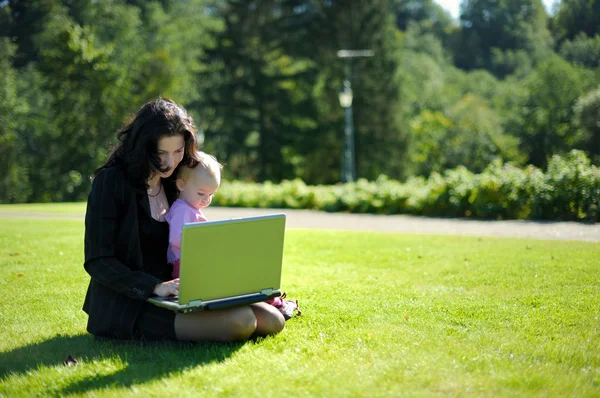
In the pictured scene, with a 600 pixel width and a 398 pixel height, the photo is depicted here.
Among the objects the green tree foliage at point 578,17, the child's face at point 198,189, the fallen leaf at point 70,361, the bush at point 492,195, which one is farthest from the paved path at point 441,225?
the fallen leaf at point 70,361

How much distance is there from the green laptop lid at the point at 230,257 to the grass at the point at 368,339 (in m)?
0.40

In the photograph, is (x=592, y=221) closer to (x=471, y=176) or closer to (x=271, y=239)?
(x=471, y=176)

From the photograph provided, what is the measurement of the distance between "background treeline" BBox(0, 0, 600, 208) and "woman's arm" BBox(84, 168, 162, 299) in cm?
2192

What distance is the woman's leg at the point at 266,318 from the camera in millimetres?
4398

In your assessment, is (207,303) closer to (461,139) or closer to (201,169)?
(201,169)

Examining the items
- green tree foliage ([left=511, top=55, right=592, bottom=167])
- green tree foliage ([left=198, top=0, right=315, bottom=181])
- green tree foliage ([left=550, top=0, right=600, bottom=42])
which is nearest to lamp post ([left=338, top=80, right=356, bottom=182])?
green tree foliage ([left=198, top=0, right=315, bottom=181])

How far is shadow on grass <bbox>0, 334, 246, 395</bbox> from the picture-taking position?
3.63 metres

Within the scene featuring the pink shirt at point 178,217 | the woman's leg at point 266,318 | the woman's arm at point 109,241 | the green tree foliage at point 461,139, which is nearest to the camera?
the woman's arm at point 109,241

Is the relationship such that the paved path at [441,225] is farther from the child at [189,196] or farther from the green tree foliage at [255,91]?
the green tree foliage at [255,91]

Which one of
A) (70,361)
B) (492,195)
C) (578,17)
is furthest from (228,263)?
(578,17)

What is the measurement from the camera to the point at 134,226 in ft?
13.6

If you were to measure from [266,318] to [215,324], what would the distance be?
1.24ft

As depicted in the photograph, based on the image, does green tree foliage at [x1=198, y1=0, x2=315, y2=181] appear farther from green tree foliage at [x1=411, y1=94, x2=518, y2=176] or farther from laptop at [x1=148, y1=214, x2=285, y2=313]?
laptop at [x1=148, y1=214, x2=285, y2=313]

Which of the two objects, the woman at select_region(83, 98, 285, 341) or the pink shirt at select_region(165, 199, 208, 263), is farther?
the pink shirt at select_region(165, 199, 208, 263)
